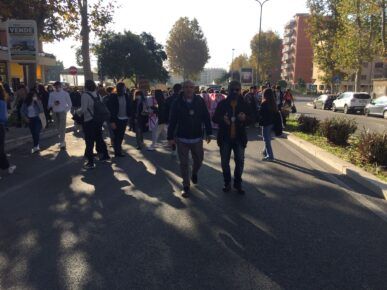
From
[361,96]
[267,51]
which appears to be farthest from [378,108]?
[267,51]

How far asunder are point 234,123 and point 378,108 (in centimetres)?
2201

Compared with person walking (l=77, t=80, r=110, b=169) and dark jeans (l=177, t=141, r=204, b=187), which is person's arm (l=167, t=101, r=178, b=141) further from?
person walking (l=77, t=80, r=110, b=169)

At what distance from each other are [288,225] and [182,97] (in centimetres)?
256

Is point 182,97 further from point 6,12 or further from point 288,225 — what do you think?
point 6,12

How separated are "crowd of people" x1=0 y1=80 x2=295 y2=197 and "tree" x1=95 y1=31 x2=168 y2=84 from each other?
91.8 feet

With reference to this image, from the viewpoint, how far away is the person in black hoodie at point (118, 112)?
31.9 feet

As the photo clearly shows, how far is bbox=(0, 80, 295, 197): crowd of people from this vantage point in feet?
20.6

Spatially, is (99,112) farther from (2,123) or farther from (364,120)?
(364,120)

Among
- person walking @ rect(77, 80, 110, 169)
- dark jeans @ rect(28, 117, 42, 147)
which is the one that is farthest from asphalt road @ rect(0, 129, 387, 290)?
dark jeans @ rect(28, 117, 42, 147)

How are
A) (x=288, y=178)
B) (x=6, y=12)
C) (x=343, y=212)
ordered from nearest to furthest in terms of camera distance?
(x=343, y=212) → (x=288, y=178) → (x=6, y=12)

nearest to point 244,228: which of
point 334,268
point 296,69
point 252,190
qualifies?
point 334,268

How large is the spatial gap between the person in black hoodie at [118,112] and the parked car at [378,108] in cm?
1974

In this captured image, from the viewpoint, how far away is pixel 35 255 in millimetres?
4117

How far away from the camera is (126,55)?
42031 millimetres
